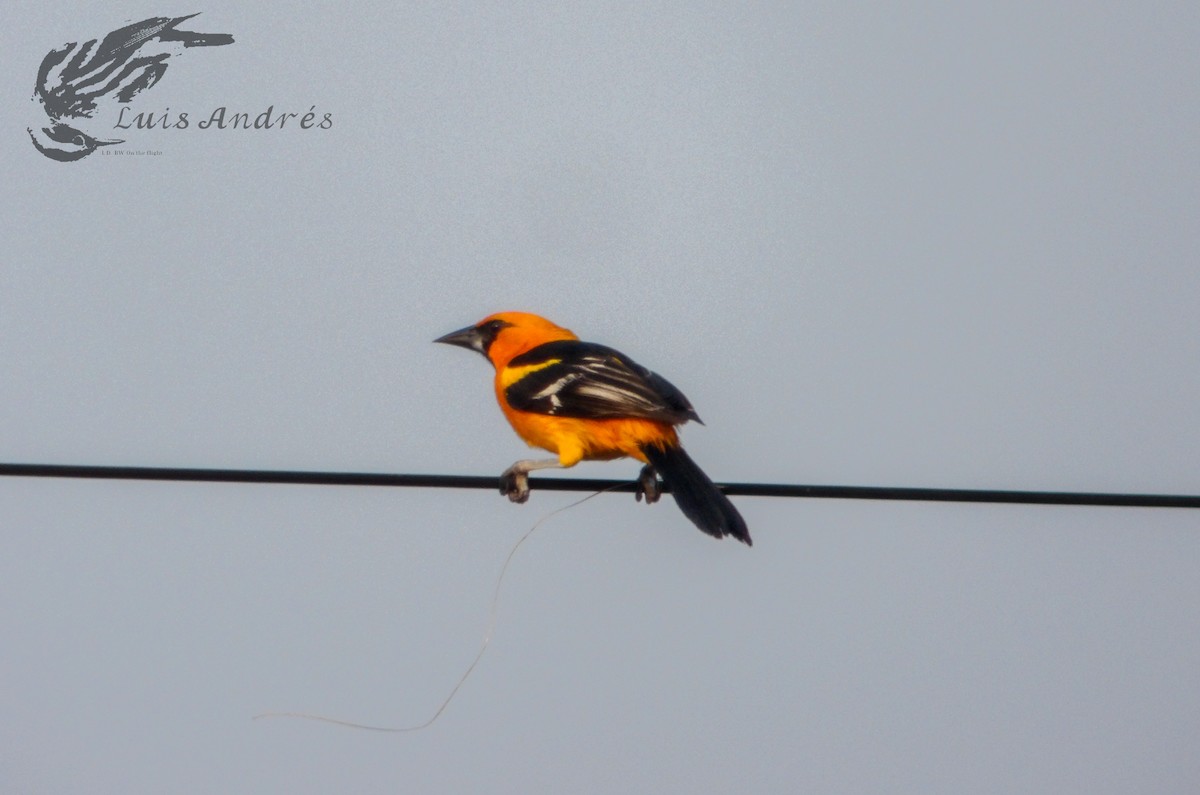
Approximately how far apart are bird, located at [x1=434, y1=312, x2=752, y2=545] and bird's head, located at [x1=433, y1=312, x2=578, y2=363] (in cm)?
63

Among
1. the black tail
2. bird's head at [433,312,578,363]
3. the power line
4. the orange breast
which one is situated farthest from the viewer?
bird's head at [433,312,578,363]

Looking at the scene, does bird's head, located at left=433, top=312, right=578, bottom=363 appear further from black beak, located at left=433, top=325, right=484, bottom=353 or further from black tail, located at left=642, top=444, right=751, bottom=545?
black tail, located at left=642, top=444, right=751, bottom=545

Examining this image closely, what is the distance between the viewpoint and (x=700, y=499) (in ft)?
24.3

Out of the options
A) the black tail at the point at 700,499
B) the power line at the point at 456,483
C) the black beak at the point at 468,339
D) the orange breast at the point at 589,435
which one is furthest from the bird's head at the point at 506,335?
the power line at the point at 456,483

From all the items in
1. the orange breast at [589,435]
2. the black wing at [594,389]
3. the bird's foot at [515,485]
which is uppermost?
the black wing at [594,389]

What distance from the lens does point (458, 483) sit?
243 inches

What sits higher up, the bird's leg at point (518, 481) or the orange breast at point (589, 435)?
the orange breast at point (589, 435)

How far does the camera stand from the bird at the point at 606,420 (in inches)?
294

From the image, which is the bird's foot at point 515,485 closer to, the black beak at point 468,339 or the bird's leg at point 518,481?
the bird's leg at point 518,481

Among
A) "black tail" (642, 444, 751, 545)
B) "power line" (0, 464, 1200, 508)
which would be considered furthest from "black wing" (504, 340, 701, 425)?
"power line" (0, 464, 1200, 508)

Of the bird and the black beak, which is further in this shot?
the black beak

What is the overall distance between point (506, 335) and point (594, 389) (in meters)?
1.79

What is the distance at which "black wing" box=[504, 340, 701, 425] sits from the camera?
7.77m

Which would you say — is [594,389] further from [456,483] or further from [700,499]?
[456,483]
